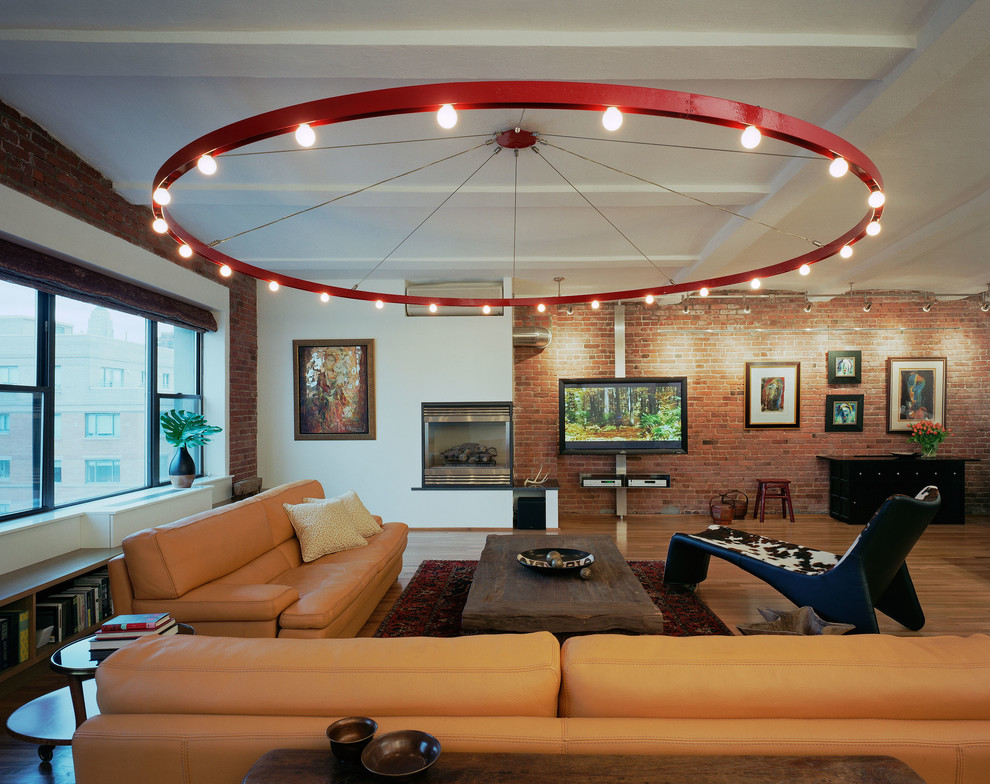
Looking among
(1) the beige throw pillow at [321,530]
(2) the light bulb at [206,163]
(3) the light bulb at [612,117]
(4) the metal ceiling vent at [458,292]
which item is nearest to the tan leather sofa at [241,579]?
(1) the beige throw pillow at [321,530]

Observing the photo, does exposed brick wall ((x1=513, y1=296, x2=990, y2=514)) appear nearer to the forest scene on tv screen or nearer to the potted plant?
the forest scene on tv screen

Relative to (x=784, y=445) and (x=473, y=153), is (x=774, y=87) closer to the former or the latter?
(x=473, y=153)

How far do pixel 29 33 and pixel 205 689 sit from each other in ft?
8.96

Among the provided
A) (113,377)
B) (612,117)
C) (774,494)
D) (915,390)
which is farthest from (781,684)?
(915,390)

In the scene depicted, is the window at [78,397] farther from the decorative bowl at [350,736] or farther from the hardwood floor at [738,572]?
the decorative bowl at [350,736]

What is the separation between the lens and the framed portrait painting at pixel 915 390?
23.9 feet

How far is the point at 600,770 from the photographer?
1.06m

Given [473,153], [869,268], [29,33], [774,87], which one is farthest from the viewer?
[869,268]

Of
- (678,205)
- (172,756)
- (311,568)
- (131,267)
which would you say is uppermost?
(678,205)

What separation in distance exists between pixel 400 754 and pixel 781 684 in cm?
78

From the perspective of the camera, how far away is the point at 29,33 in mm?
2400

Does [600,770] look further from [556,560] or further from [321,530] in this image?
[321,530]

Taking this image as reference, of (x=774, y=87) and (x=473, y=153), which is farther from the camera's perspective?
(x=473, y=153)

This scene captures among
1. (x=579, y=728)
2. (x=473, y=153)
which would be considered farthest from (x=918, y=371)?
(x=579, y=728)
